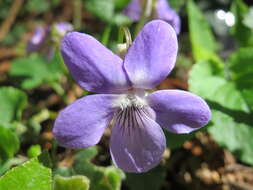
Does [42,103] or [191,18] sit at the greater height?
[191,18]

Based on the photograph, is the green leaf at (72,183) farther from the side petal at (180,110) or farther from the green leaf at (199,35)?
the green leaf at (199,35)

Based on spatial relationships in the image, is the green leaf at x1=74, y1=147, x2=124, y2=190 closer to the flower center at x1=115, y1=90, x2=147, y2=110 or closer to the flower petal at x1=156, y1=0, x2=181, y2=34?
the flower center at x1=115, y1=90, x2=147, y2=110

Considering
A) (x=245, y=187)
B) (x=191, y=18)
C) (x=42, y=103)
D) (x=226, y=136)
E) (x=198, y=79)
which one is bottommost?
(x=245, y=187)

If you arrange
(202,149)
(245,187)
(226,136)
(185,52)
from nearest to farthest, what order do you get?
(226,136) < (245,187) < (202,149) < (185,52)

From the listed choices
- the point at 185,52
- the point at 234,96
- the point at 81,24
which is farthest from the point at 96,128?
the point at 81,24

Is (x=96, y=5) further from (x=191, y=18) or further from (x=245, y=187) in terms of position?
(x=245, y=187)

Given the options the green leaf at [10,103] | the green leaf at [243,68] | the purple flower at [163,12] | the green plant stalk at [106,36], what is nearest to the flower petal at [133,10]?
the purple flower at [163,12]

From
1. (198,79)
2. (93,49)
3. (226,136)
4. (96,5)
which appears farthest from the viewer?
(96,5)
